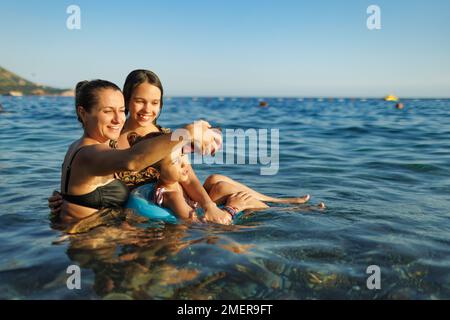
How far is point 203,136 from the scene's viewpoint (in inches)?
144

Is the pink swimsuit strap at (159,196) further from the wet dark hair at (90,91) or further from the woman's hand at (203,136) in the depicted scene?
the woman's hand at (203,136)

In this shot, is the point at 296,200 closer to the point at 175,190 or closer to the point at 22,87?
the point at 175,190

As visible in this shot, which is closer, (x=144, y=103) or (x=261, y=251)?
(x=261, y=251)

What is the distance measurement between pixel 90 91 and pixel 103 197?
124 centimetres

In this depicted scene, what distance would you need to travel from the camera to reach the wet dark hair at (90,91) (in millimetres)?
4551

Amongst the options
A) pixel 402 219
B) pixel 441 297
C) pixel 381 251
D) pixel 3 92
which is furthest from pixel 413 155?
pixel 3 92

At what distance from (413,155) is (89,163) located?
10.0 m

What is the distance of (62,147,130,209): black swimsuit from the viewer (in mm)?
4910

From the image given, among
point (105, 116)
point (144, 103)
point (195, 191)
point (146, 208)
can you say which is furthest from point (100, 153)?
point (195, 191)

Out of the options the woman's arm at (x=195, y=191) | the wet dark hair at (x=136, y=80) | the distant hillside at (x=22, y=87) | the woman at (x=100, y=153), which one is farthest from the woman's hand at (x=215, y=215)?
the distant hillside at (x=22, y=87)

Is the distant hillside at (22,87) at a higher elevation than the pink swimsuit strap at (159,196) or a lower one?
higher

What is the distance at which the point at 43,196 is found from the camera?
7309mm

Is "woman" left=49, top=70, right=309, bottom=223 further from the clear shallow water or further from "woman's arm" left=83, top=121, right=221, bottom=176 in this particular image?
"woman's arm" left=83, top=121, right=221, bottom=176

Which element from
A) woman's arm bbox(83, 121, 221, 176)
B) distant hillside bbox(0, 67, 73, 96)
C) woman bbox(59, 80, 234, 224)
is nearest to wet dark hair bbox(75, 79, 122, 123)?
woman bbox(59, 80, 234, 224)
